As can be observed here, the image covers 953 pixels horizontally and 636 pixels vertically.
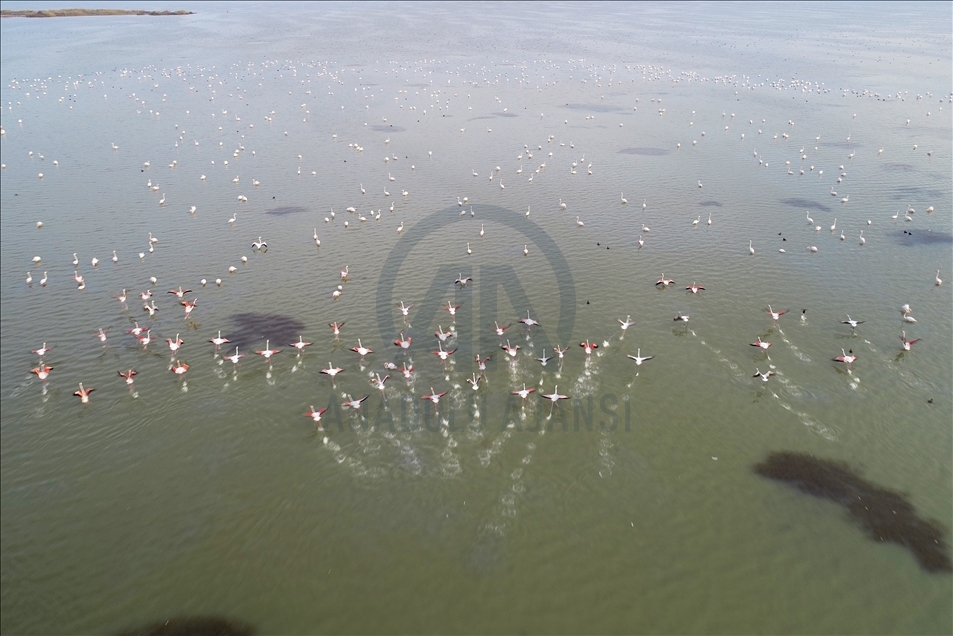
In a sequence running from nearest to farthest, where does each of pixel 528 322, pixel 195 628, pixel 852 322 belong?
pixel 195 628 → pixel 852 322 → pixel 528 322

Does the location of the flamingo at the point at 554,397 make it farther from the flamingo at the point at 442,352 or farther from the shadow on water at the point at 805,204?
the shadow on water at the point at 805,204

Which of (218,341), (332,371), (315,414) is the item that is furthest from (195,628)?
(218,341)

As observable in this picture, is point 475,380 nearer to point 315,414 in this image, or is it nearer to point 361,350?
point 361,350

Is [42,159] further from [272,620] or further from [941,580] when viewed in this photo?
[941,580]

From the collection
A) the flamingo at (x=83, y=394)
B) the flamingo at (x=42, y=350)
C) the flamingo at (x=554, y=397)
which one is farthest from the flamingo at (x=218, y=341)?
the flamingo at (x=554, y=397)

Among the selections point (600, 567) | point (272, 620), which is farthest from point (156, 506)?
point (600, 567)

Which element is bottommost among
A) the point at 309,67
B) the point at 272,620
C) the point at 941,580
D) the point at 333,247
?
the point at 272,620
